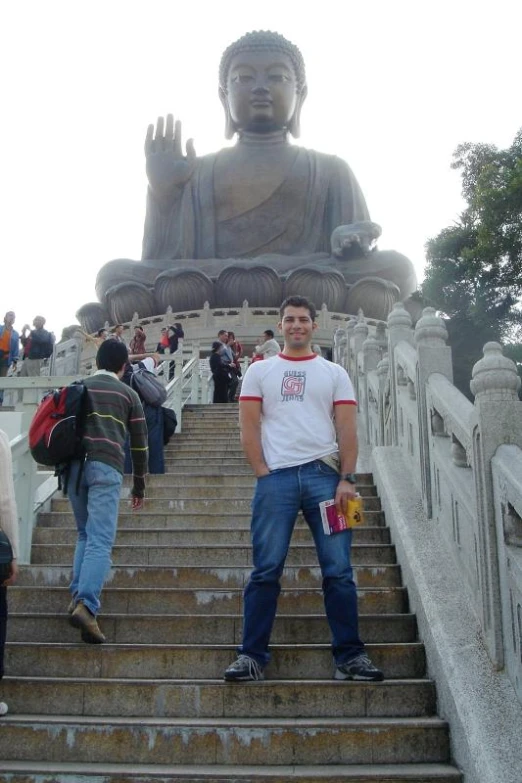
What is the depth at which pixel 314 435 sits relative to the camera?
10.4ft

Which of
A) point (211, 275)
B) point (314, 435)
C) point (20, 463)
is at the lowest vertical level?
point (314, 435)

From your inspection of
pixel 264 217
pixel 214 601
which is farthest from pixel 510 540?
pixel 264 217

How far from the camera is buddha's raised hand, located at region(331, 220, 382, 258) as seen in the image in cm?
1770

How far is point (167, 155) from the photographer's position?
18250 millimetres

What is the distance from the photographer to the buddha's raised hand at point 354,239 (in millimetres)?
17703

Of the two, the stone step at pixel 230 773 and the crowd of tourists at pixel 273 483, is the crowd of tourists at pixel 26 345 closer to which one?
the crowd of tourists at pixel 273 483

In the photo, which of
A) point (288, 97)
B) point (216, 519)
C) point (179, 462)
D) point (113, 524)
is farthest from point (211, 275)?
point (113, 524)

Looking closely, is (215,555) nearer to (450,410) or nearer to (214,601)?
(214,601)

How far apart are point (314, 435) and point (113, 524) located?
0.95m

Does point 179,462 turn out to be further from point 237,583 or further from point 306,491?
point 306,491

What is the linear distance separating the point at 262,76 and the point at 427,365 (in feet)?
54.0

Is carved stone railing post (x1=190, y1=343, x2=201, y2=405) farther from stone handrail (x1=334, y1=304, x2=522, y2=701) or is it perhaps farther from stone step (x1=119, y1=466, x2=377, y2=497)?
stone handrail (x1=334, y1=304, x2=522, y2=701)

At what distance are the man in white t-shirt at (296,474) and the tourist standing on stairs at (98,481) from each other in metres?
0.63

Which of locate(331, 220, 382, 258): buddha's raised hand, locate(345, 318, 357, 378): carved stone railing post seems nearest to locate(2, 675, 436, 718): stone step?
locate(345, 318, 357, 378): carved stone railing post
